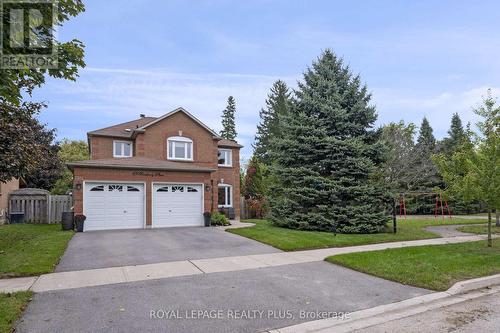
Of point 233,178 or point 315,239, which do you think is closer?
point 315,239

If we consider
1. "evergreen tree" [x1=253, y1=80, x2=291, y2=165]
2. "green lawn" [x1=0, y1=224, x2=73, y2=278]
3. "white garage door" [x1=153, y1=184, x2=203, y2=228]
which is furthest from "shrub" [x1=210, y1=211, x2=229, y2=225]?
"evergreen tree" [x1=253, y1=80, x2=291, y2=165]

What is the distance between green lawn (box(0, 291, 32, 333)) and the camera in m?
4.62

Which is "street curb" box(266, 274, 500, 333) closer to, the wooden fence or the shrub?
the shrub

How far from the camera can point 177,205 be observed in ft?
59.1

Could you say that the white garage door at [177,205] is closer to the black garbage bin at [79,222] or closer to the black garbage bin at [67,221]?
the black garbage bin at [79,222]

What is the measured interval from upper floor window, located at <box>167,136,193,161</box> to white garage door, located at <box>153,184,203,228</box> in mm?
5000

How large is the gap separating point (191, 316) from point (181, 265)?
359 cm

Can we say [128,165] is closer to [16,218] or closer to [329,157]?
[16,218]

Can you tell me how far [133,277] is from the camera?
746cm

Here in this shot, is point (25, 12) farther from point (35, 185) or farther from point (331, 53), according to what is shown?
point (35, 185)

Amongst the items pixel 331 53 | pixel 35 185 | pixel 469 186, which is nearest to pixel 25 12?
pixel 469 186

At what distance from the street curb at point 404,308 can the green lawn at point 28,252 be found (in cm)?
621

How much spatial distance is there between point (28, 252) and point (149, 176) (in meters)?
7.81

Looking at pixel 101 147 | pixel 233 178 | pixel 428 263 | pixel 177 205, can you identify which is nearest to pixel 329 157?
pixel 428 263
